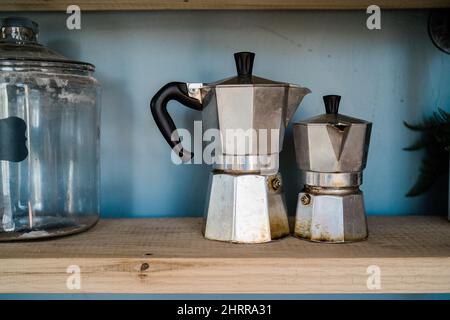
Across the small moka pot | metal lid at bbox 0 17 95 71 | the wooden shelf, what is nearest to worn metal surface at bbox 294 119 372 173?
the small moka pot

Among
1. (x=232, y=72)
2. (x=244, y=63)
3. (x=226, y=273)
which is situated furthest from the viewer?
(x=232, y=72)

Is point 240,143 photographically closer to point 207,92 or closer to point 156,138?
point 207,92

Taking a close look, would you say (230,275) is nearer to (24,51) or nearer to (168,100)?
(168,100)

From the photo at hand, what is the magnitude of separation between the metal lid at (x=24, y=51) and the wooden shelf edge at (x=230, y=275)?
252mm

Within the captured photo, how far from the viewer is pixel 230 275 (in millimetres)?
511

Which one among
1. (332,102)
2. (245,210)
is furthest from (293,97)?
(245,210)

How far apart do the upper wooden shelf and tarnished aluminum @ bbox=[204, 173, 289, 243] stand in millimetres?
267

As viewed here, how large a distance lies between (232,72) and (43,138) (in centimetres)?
31

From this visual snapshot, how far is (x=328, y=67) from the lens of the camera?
0.78 m

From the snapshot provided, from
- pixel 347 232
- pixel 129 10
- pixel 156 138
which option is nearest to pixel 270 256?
pixel 347 232

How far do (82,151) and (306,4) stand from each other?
1.34ft

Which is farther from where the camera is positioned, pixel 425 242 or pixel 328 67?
pixel 328 67

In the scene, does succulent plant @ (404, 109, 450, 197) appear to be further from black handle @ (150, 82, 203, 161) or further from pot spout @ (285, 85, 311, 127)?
black handle @ (150, 82, 203, 161)

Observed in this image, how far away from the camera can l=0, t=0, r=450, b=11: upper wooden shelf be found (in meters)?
0.68
